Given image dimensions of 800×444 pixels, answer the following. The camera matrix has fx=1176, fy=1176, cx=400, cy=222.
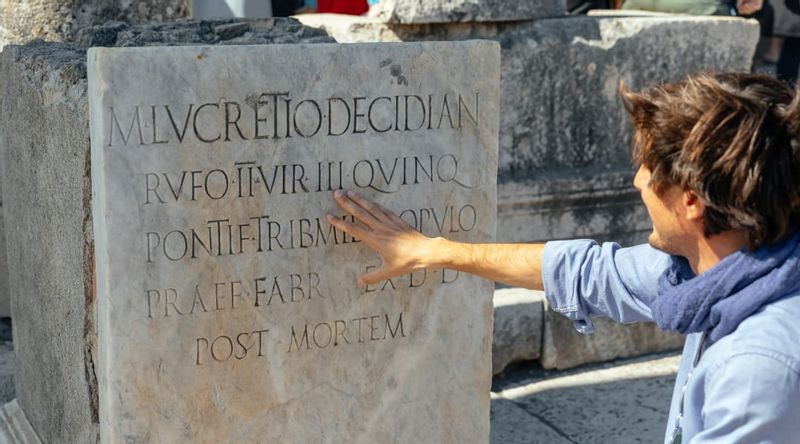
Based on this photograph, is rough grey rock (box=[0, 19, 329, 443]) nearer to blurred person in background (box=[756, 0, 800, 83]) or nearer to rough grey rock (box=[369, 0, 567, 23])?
rough grey rock (box=[369, 0, 567, 23])

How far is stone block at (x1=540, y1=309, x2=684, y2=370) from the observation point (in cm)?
439

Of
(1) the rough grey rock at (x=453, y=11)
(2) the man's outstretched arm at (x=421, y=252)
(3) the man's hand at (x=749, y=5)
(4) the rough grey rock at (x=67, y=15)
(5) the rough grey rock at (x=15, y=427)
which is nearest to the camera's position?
(2) the man's outstretched arm at (x=421, y=252)

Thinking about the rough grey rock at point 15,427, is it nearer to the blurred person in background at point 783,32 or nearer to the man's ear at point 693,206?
the man's ear at point 693,206

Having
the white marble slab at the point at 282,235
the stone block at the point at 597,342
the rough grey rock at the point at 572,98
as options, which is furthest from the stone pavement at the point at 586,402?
the white marble slab at the point at 282,235

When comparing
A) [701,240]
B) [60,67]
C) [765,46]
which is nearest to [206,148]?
[60,67]

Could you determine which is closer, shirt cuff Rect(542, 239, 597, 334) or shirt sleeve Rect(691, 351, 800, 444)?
shirt sleeve Rect(691, 351, 800, 444)

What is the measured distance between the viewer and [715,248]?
1.82 metres

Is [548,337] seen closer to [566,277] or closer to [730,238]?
[566,277]

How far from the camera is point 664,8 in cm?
511

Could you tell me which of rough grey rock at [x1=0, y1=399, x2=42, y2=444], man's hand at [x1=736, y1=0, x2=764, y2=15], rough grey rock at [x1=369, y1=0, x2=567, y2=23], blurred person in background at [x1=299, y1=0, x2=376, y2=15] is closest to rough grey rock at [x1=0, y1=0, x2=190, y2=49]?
rough grey rock at [x1=369, y1=0, x2=567, y2=23]

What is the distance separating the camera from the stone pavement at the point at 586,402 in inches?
157

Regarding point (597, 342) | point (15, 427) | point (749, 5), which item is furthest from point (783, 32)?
point (15, 427)

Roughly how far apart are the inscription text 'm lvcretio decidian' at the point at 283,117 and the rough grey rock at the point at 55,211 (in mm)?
234

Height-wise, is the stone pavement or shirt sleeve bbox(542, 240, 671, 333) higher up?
shirt sleeve bbox(542, 240, 671, 333)
